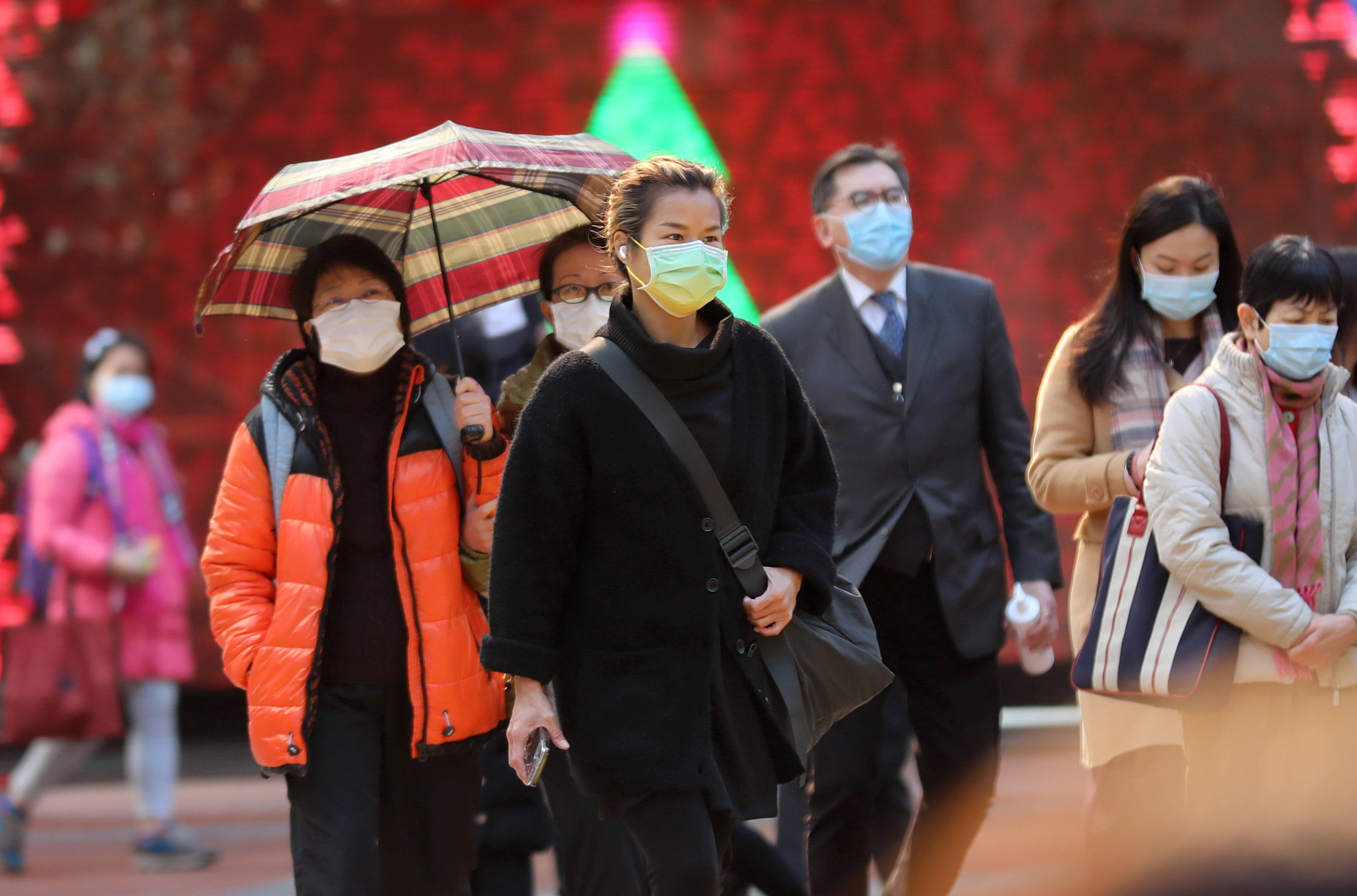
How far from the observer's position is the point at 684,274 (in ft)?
9.32

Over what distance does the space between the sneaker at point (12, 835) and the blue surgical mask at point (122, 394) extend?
1.54m

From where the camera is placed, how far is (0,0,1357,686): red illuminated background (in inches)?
258

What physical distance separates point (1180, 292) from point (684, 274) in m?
1.69

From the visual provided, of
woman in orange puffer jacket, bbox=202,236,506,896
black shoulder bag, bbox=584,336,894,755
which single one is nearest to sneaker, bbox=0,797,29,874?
woman in orange puffer jacket, bbox=202,236,506,896

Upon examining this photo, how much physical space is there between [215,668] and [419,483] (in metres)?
3.76

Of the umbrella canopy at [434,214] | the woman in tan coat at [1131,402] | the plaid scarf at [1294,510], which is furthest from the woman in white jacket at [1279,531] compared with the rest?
the umbrella canopy at [434,214]

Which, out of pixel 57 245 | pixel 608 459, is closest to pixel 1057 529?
pixel 608 459

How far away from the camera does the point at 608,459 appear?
9.17ft

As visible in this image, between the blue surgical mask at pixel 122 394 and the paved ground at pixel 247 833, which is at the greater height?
the blue surgical mask at pixel 122 394

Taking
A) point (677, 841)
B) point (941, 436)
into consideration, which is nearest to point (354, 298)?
point (677, 841)

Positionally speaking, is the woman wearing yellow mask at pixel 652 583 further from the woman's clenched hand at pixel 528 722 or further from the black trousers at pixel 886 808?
the black trousers at pixel 886 808

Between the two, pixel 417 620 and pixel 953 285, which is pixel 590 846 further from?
pixel 953 285

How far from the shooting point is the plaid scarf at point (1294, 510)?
343 cm

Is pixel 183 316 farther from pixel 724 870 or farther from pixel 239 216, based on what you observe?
pixel 724 870
